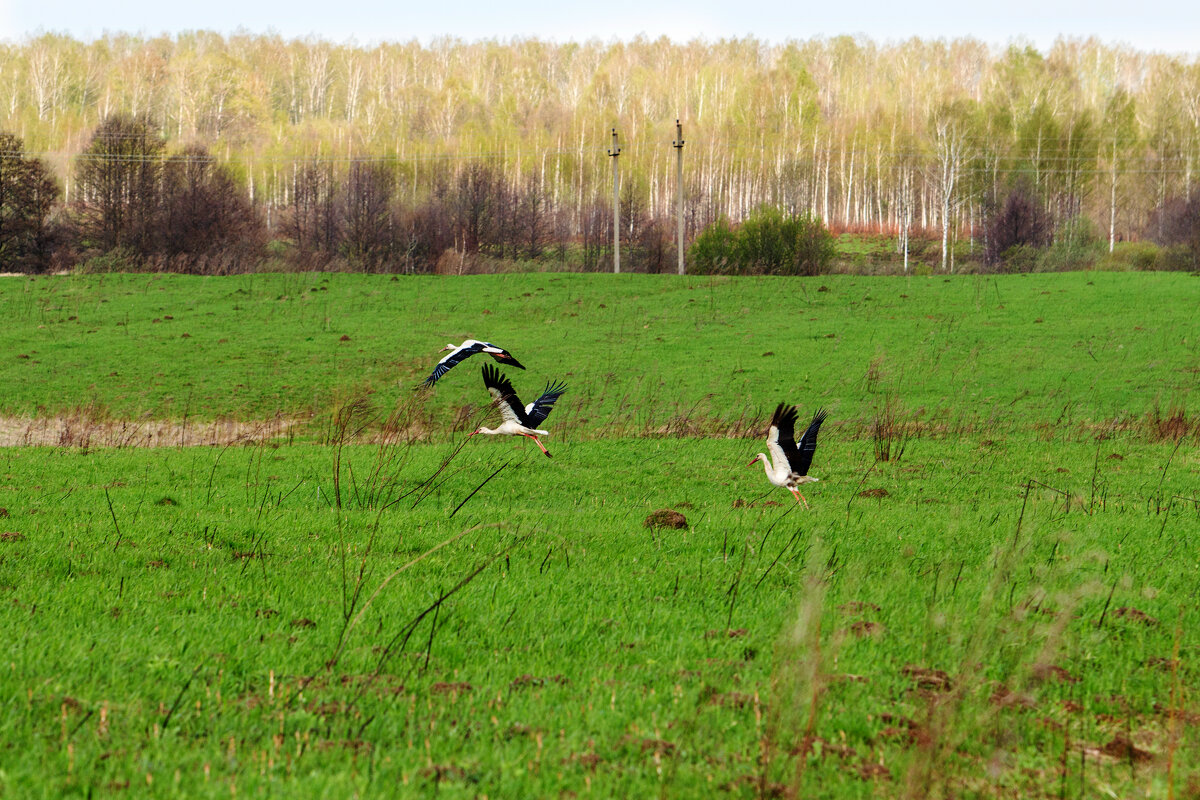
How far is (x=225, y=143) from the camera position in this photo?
96.4 m

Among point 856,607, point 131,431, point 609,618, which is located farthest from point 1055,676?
point 131,431

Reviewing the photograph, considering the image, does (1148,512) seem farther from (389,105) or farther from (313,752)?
(389,105)

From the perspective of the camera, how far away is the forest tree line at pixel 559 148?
58.0 metres

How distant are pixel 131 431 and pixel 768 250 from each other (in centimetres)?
3479

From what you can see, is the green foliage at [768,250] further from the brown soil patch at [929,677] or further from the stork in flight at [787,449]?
the brown soil patch at [929,677]

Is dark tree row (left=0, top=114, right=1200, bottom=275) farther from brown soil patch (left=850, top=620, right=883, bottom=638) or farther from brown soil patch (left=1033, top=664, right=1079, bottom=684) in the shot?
brown soil patch (left=1033, top=664, right=1079, bottom=684)

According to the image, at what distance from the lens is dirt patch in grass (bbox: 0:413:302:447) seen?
17.7 meters

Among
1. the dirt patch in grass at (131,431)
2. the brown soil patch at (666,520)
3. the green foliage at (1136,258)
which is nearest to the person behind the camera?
the brown soil patch at (666,520)

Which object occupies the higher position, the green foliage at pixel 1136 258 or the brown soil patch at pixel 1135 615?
the green foliage at pixel 1136 258

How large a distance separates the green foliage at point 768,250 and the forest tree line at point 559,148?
5.34 metres

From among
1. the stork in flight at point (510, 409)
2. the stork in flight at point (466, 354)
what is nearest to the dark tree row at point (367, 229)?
the stork in flight at point (510, 409)

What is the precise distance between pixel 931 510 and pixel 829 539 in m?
2.29

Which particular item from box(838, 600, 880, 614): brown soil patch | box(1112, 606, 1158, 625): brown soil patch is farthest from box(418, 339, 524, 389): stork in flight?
box(1112, 606, 1158, 625): brown soil patch

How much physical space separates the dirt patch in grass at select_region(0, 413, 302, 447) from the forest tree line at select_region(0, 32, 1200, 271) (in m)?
25.7
